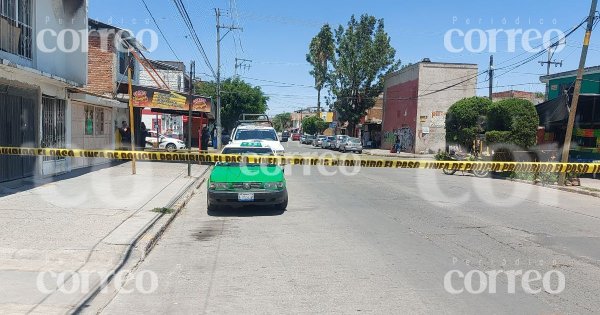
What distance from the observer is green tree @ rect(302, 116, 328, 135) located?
317 ft

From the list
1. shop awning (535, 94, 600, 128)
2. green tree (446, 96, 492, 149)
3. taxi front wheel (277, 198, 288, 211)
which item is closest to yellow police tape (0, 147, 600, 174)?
taxi front wheel (277, 198, 288, 211)

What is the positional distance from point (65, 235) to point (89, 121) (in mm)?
14119

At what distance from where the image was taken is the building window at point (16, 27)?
505 inches

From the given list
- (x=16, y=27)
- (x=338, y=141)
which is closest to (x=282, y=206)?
(x=16, y=27)

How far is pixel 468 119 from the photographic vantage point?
27203 mm

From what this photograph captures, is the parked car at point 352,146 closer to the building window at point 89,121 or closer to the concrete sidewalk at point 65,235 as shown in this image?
the building window at point 89,121

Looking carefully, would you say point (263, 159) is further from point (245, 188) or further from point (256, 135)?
point (256, 135)

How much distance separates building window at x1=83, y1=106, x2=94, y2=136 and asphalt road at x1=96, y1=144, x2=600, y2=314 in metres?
9.96

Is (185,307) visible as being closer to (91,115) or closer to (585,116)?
(91,115)

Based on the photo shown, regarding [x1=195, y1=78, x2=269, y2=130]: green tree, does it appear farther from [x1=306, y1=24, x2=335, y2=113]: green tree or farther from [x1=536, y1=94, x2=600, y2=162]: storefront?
[x1=536, y1=94, x2=600, y2=162]: storefront

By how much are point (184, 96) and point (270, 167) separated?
14384 millimetres

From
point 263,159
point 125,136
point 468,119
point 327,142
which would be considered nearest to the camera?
point 263,159

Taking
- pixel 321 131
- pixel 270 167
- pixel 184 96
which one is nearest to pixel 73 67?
pixel 184 96

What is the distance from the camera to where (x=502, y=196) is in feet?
51.0
